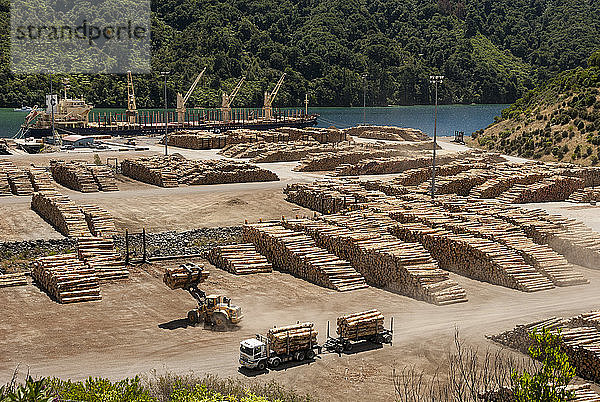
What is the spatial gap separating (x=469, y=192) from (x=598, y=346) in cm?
3815

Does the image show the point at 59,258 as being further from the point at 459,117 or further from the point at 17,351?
the point at 459,117

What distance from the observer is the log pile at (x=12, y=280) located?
35469 mm

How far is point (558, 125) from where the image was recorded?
88562 mm

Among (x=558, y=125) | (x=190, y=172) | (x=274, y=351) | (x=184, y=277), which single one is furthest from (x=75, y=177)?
(x=558, y=125)

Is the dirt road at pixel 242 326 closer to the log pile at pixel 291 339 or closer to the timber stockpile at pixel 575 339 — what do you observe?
the log pile at pixel 291 339

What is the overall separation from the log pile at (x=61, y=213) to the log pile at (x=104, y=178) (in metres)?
7.90

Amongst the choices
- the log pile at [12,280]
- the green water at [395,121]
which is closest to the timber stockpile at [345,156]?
the log pile at [12,280]

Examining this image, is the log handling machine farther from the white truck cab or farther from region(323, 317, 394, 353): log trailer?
the white truck cab

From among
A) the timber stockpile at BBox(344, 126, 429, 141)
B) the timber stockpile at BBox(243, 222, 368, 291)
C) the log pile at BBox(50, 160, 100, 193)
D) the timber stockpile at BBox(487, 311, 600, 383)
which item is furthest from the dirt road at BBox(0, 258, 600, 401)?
the timber stockpile at BBox(344, 126, 429, 141)

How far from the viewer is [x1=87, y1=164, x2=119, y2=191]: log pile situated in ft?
205

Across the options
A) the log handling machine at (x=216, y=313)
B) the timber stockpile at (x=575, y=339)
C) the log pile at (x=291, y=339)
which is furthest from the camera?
the log handling machine at (x=216, y=313)

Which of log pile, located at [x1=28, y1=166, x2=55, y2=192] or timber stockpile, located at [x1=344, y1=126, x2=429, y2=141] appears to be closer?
log pile, located at [x1=28, y1=166, x2=55, y2=192]

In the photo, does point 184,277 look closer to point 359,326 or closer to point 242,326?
point 242,326

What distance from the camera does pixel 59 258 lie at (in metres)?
37.3
